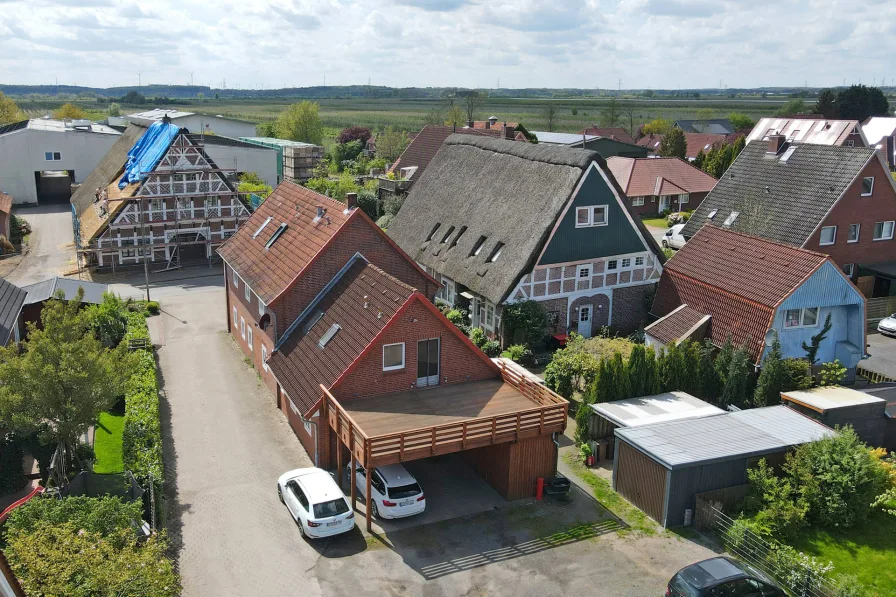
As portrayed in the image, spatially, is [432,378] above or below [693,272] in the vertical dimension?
below

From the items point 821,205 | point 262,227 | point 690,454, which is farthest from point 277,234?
point 821,205

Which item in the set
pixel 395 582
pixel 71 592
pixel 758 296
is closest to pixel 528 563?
pixel 395 582

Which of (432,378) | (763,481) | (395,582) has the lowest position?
(395,582)

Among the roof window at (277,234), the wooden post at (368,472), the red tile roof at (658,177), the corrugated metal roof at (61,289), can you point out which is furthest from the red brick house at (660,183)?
the wooden post at (368,472)

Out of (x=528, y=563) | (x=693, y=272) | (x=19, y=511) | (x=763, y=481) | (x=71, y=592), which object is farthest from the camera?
(x=693, y=272)

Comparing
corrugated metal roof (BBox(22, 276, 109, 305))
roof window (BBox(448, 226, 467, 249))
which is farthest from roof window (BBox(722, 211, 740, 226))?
corrugated metal roof (BBox(22, 276, 109, 305))

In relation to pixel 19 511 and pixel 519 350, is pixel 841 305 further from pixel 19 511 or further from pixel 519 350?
pixel 19 511
